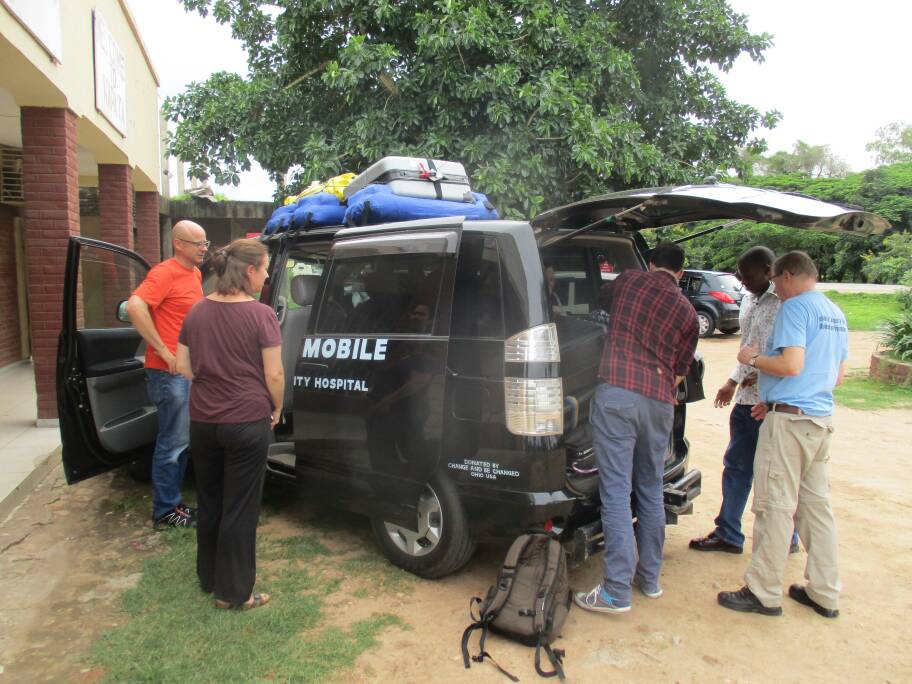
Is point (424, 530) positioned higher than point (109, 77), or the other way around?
point (109, 77)

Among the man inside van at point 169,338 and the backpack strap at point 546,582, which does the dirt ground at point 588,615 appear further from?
the man inside van at point 169,338

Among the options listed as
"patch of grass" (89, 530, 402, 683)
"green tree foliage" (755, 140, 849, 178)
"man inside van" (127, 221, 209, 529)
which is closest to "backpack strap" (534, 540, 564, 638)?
"patch of grass" (89, 530, 402, 683)

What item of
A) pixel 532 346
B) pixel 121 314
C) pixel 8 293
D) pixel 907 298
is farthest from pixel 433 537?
pixel 907 298

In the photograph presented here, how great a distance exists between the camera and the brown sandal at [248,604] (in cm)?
319

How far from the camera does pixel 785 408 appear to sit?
324 centimetres

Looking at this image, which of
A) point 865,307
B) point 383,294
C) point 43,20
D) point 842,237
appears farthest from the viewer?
point 842,237

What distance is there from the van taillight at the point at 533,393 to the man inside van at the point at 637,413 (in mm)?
350

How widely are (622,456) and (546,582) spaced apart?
0.69 m

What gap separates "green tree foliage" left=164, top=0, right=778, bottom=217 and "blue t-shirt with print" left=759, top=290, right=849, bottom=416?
514 centimetres

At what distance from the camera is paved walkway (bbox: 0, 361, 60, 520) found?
4816mm

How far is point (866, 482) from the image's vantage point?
17.6ft

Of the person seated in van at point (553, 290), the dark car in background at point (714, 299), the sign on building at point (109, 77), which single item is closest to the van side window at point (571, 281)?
the person seated in van at point (553, 290)

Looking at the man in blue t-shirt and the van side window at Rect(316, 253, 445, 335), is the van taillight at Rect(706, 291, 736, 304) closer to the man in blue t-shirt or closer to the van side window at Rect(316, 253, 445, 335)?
the man in blue t-shirt

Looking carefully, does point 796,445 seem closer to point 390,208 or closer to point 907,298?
point 390,208
